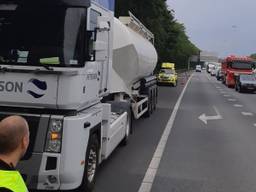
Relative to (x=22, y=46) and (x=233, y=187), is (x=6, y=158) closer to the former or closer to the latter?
(x=22, y=46)

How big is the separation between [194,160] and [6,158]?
801 centimetres

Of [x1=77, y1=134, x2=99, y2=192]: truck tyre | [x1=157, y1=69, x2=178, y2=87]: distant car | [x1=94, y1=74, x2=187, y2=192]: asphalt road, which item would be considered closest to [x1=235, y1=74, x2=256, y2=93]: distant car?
[x1=157, y1=69, x2=178, y2=87]: distant car

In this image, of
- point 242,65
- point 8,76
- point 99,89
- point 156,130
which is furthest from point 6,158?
point 242,65

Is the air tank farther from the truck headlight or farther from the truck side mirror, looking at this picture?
the truck headlight

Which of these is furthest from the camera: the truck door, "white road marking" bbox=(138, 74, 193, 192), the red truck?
the red truck

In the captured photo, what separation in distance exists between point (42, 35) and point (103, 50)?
1.11 meters

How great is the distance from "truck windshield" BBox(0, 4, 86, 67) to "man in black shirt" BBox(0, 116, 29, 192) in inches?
159

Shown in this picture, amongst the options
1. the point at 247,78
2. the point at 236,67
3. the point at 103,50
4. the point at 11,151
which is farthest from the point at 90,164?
the point at 236,67

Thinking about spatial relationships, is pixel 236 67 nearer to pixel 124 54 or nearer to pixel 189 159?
pixel 124 54

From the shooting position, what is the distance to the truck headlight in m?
6.67

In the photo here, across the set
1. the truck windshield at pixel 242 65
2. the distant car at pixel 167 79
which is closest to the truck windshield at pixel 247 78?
the distant car at pixel 167 79

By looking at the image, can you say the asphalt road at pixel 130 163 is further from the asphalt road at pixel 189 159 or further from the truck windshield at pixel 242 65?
the truck windshield at pixel 242 65

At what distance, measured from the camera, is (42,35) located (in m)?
6.93

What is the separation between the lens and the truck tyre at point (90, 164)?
7.36 m
